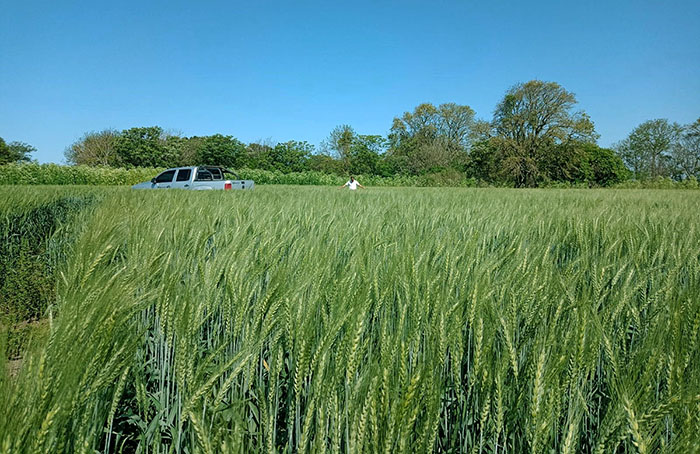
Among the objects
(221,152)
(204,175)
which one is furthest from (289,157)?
(204,175)

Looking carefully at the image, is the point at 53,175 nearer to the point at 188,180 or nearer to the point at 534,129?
the point at 188,180

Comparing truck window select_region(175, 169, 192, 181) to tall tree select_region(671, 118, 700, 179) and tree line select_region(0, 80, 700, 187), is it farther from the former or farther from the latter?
tall tree select_region(671, 118, 700, 179)

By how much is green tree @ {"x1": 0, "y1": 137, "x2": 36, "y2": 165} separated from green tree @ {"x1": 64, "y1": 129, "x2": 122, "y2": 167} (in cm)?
733

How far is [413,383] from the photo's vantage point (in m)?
0.59

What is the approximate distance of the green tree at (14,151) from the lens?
50.4 metres

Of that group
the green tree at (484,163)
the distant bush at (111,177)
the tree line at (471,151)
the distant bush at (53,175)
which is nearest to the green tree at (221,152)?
the tree line at (471,151)

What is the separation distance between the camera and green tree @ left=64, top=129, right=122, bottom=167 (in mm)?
49625

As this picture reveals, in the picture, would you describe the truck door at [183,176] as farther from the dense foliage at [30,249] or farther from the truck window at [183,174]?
the dense foliage at [30,249]

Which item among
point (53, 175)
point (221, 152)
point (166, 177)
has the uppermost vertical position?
point (221, 152)

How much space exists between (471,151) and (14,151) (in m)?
62.5

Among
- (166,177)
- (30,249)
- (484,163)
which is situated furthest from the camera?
(484,163)

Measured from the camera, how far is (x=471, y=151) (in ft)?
133

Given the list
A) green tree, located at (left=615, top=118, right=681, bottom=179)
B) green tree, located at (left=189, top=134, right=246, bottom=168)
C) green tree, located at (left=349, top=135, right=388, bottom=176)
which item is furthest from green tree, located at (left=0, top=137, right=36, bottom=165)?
green tree, located at (left=615, top=118, right=681, bottom=179)

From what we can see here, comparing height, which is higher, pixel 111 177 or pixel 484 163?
pixel 484 163
